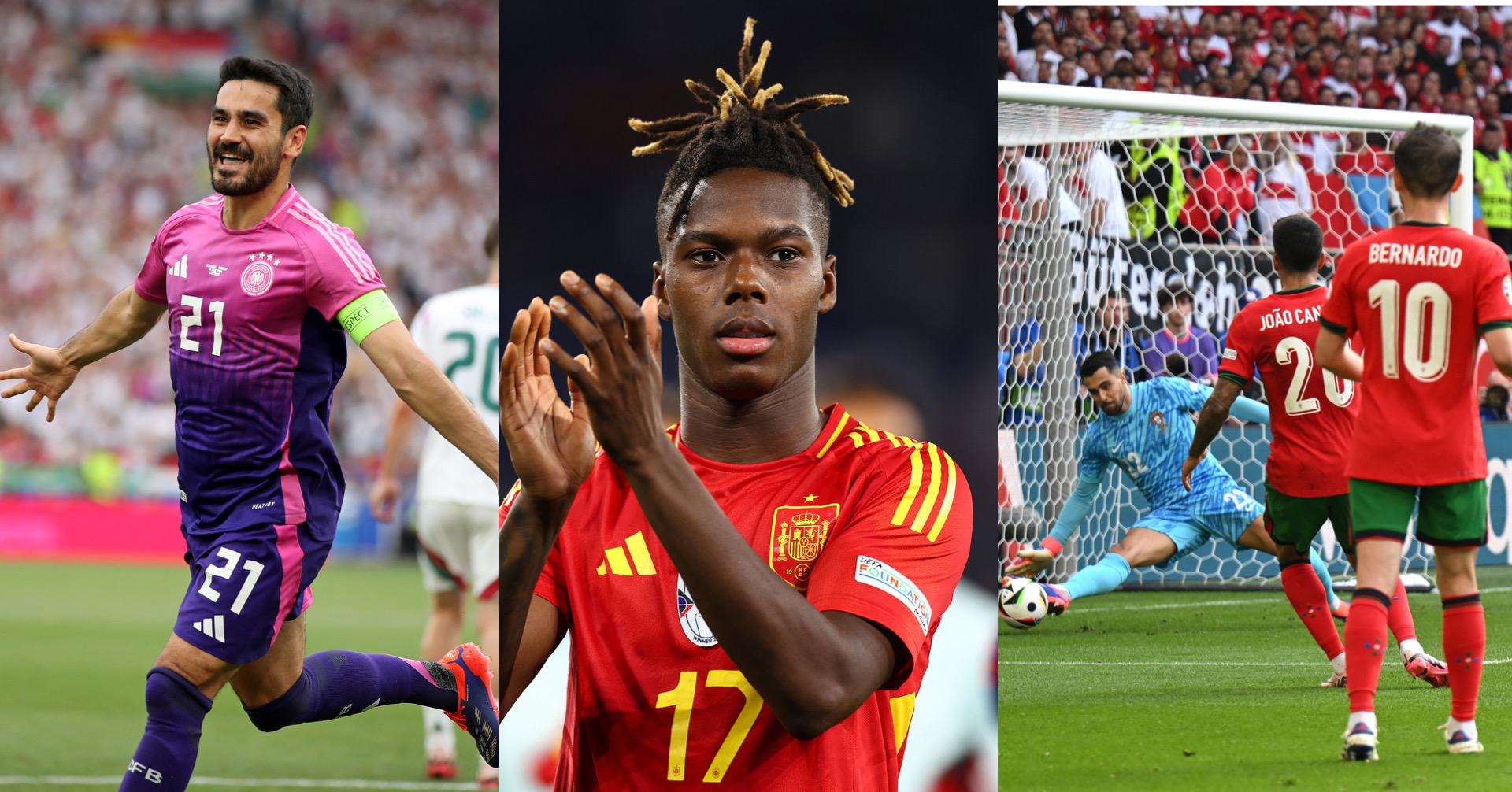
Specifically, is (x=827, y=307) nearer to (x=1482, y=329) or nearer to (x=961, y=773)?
(x=961, y=773)

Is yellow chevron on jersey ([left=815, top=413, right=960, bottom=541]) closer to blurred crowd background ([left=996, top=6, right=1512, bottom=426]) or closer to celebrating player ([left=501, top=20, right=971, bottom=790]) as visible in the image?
celebrating player ([left=501, top=20, right=971, bottom=790])

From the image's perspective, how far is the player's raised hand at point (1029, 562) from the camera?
6289 mm

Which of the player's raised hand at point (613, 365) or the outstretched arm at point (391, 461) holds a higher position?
the player's raised hand at point (613, 365)

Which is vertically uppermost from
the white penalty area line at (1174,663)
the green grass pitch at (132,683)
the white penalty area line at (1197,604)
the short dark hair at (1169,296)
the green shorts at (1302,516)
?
the short dark hair at (1169,296)

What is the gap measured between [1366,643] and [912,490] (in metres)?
2.91

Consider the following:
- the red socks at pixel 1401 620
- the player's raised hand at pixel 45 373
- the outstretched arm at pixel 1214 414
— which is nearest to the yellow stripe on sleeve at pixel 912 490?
the player's raised hand at pixel 45 373

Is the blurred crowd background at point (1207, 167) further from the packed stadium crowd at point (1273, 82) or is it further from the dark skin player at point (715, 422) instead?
the dark skin player at point (715, 422)

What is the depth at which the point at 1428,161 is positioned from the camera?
4188 mm

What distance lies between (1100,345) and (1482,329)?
4353 mm

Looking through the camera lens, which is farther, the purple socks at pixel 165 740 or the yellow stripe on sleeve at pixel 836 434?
the purple socks at pixel 165 740

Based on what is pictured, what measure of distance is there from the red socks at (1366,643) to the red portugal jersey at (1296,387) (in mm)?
1057

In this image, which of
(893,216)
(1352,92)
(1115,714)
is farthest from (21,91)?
(893,216)

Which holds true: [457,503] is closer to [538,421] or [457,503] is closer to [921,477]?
[921,477]

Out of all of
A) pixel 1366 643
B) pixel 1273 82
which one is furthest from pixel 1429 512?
pixel 1273 82
